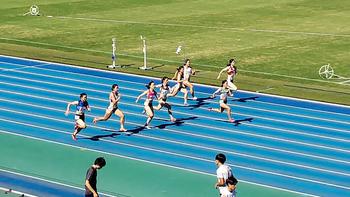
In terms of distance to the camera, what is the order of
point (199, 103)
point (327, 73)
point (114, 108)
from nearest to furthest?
point (114, 108), point (199, 103), point (327, 73)

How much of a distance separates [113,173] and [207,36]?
2130cm

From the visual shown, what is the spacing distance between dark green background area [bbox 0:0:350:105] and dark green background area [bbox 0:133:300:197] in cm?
995

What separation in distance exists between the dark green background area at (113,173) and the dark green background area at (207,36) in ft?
32.6

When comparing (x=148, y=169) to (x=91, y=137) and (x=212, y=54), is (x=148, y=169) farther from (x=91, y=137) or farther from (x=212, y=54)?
(x=212, y=54)

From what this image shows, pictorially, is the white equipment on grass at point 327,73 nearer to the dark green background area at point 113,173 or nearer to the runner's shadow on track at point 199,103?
the runner's shadow on track at point 199,103

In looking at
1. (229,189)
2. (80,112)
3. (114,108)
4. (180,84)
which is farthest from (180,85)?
(229,189)

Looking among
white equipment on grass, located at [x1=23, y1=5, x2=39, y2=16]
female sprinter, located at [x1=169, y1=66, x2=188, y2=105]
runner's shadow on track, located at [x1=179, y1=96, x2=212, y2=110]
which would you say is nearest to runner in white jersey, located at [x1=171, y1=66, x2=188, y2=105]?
female sprinter, located at [x1=169, y1=66, x2=188, y2=105]

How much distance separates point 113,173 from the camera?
19.4 m

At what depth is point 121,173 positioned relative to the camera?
63.6 ft

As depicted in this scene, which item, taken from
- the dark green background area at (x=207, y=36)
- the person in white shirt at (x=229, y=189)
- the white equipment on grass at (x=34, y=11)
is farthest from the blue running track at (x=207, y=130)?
the white equipment on grass at (x=34, y=11)

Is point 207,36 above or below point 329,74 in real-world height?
above

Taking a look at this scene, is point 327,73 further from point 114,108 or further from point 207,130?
point 114,108

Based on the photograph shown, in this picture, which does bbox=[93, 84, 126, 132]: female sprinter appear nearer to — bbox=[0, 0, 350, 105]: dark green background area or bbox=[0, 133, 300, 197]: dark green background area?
bbox=[0, 133, 300, 197]: dark green background area

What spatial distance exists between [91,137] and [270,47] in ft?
52.2
